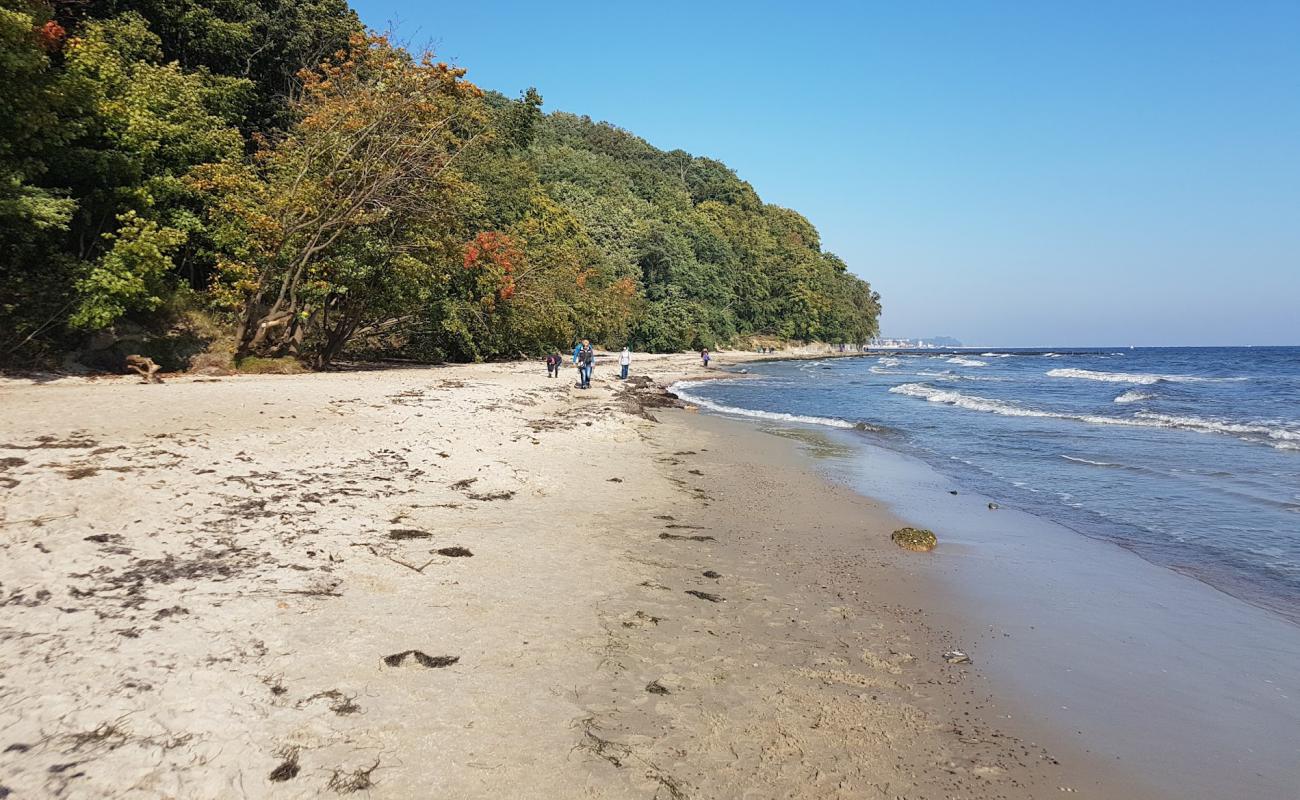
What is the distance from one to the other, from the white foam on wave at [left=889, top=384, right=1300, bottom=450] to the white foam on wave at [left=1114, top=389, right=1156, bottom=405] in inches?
226

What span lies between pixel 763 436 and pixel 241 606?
548 inches

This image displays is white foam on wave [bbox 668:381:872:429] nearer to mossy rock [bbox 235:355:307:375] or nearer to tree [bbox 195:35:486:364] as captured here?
tree [bbox 195:35:486:364]

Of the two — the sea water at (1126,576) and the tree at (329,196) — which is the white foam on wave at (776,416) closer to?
the sea water at (1126,576)

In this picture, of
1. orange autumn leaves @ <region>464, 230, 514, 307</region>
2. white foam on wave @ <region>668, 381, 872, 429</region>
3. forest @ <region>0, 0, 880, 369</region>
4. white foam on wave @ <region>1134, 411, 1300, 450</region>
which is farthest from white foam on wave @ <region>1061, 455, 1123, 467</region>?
orange autumn leaves @ <region>464, 230, 514, 307</region>

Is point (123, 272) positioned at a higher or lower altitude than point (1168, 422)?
higher

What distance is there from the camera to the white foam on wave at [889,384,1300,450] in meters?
18.5

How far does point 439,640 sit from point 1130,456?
1694 cm

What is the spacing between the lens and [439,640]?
15.3 ft

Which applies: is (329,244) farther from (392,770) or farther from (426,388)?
(392,770)

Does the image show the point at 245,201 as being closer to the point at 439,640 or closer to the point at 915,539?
the point at 439,640

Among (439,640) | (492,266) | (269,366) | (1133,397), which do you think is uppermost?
(492,266)

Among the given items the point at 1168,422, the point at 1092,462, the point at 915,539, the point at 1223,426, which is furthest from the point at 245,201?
the point at 1223,426

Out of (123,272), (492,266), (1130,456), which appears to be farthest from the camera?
(492,266)

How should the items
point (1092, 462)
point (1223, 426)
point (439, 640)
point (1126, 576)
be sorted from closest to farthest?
1. point (439, 640)
2. point (1126, 576)
3. point (1092, 462)
4. point (1223, 426)
